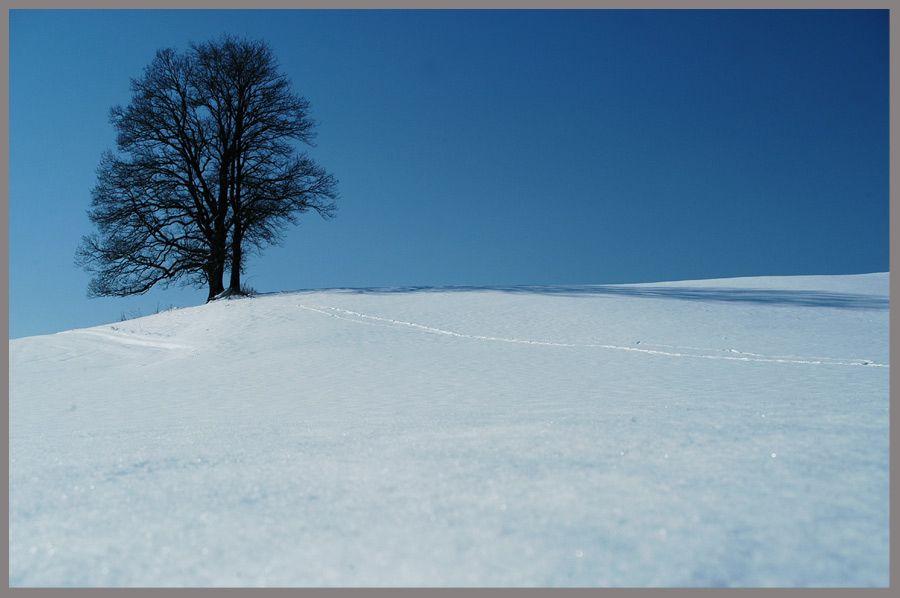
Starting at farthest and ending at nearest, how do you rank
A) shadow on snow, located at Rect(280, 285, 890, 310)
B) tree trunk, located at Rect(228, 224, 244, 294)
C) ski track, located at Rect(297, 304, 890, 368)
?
tree trunk, located at Rect(228, 224, 244, 294), shadow on snow, located at Rect(280, 285, 890, 310), ski track, located at Rect(297, 304, 890, 368)

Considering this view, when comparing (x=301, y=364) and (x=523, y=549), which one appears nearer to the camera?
(x=523, y=549)

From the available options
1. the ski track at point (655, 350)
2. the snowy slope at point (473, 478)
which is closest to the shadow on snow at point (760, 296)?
the ski track at point (655, 350)

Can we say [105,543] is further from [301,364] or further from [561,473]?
[301,364]

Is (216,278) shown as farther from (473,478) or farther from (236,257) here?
A: (473,478)

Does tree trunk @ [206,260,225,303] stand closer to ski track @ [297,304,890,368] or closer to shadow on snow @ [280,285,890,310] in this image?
shadow on snow @ [280,285,890,310]

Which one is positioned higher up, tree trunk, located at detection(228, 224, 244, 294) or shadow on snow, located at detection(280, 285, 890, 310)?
tree trunk, located at detection(228, 224, 244, 294)

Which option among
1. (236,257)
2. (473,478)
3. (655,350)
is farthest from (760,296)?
(236,257)

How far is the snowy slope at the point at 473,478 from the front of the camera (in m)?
1.07

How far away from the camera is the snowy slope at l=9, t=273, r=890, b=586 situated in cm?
107

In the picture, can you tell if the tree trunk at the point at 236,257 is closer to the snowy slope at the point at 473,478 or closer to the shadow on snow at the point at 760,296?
the shadow on snow at the point at 760,296

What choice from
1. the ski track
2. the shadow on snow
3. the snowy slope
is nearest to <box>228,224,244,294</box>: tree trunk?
the shadow on snow

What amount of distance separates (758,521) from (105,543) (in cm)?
134

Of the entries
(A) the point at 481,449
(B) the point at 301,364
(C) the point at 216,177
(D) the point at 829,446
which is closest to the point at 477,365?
(B) the point at 301,364

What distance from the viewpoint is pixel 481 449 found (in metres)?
1.69
